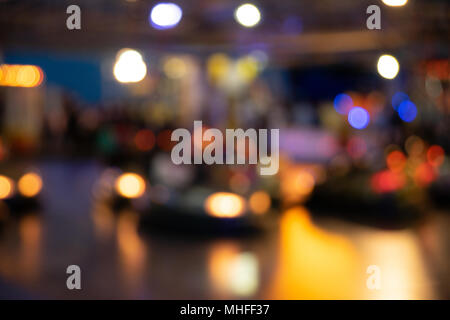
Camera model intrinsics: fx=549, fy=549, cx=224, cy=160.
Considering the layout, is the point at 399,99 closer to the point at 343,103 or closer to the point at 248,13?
the point at 343,103

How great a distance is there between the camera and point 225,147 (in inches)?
311

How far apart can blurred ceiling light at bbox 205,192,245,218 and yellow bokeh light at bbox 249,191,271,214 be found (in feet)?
0.46

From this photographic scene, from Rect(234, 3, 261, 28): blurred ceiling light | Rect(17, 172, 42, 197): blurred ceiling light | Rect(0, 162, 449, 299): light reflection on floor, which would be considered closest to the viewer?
Rect(0, 162, 449, 299): light reflection on floor

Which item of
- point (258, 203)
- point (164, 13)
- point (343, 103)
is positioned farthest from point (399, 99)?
point (164, 13)

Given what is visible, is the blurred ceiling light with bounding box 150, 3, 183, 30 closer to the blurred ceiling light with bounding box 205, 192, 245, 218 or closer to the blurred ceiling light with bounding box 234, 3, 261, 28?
the blurred ceiling light with bounding box 234, 3, 261, 28

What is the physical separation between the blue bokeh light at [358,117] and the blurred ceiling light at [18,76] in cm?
889

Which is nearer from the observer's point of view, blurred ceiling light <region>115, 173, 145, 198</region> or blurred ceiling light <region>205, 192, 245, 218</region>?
blurred ceiling light <region>205, 192, 245, 218</region>

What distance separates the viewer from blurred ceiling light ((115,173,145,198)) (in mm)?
7509

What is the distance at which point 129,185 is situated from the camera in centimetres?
762

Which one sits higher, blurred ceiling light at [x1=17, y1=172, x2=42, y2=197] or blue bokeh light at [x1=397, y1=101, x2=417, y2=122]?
blue bokeh light at [x1=397, y1=101, x2=417, y2=122]

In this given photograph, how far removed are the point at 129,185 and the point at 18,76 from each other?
7536mm

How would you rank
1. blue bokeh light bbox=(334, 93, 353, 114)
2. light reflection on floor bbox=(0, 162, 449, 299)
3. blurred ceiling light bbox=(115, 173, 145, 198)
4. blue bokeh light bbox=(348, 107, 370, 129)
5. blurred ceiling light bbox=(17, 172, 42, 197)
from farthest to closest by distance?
blue bokeh light bbox=(334, 93, 353, 114)
blue bokeh light bbox=(348, 107, 370, 129)
blurred ceiling light bbox=(115, 173, 145, 198)
blurred ceiling light bbox=(17, 172, 42, 197)
light reflection on floor bbox=(0, 162, 449, 299)

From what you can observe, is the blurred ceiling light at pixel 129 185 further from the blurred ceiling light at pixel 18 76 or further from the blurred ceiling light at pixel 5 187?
the blurred ceiling light at pixel 18 76

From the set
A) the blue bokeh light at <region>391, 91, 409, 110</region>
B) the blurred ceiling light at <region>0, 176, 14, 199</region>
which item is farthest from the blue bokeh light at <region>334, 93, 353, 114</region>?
the blurred ceiling light at <region>0, 176, 14, 199</region>
